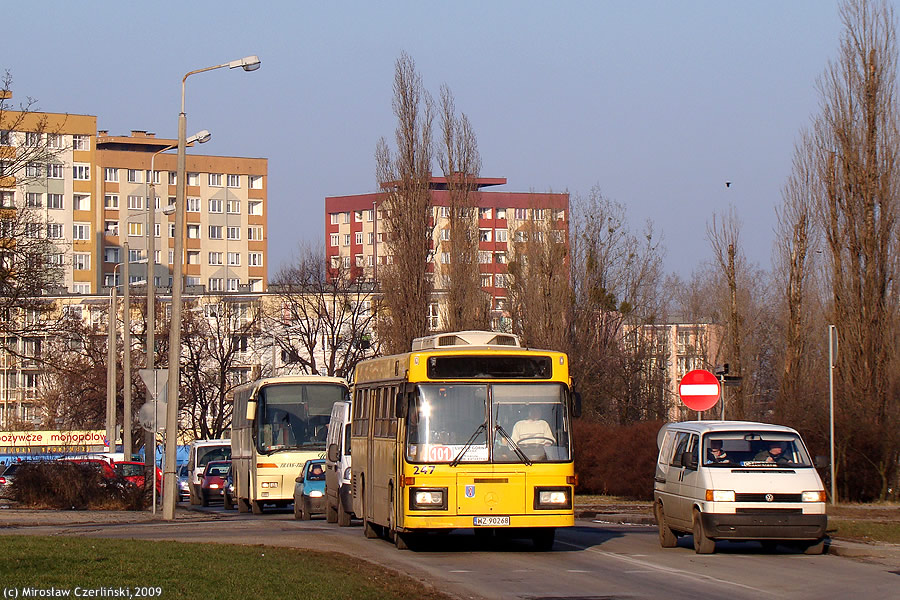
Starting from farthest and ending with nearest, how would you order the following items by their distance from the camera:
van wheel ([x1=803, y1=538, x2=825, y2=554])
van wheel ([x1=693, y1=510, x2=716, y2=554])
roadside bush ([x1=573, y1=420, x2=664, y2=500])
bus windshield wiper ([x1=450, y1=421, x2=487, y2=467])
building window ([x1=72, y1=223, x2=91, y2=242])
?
1. building window ([x1=72, y1=223, x2=91, y2=242])
2. roadside bush ([x1=573, y1=420, x2=664, y2=500])
3. van wheel ([x1=803, y1=538, x2=825, y2=554])
4. van wheel ([x1=693, y1=510, x2=716, y2=554])
5. bus windshield wiper ([x1=450, y1=421, x2=487, y2=467])

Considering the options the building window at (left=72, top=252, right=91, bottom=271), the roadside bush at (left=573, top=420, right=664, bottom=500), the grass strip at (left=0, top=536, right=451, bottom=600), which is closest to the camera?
the grass strip at (left=0, top=536, right=451, bottom=600)

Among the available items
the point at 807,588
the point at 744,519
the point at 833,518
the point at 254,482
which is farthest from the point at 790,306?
the point at 807,588

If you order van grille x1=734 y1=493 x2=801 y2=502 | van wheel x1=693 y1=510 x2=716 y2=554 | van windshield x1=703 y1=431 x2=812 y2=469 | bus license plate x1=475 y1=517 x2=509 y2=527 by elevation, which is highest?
van windshield x1=703 y1=431 x2=812 y2=469

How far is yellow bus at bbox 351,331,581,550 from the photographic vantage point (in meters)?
17.2

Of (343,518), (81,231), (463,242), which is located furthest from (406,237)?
(81,231)

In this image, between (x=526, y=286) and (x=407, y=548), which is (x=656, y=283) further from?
(x=407, y=548)

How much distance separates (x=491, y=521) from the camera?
56.6 ft

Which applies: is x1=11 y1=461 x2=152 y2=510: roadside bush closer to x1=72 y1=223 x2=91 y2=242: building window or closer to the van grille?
the van grille

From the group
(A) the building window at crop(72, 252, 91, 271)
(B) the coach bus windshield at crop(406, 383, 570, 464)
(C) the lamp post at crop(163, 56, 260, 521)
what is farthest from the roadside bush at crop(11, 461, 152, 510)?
(A) the building window at crop(72, 252, 91, 271)

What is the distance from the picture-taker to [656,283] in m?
58.9

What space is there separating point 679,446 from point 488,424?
3.28 m

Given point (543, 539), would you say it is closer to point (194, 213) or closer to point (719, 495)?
point (719, 495)

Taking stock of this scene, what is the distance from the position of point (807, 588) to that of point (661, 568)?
2475mm

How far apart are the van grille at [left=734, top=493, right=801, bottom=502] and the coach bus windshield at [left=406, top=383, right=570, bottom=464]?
7.72ft
